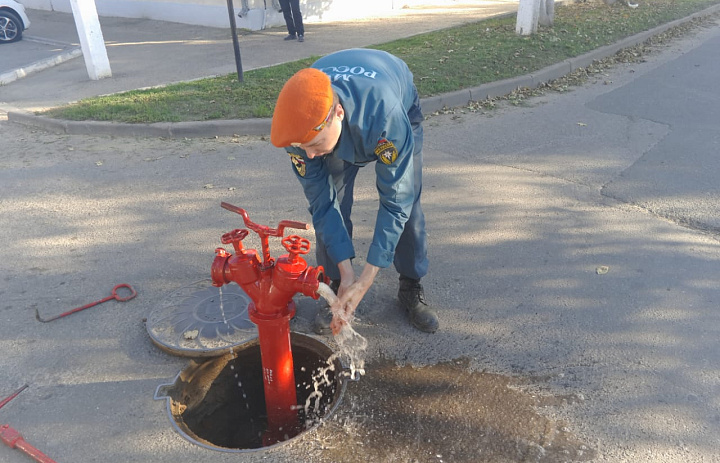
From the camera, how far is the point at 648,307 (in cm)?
309

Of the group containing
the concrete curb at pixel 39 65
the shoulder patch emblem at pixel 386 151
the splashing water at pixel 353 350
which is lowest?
the splashing water at pixel 353 350

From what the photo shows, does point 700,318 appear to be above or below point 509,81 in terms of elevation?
below

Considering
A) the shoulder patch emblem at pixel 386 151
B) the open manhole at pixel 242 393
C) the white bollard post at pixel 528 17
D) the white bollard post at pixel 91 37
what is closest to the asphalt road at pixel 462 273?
the open manhole at pixel 242 393

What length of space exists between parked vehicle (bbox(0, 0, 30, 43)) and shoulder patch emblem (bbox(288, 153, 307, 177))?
35.8 ft

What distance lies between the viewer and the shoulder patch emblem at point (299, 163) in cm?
237

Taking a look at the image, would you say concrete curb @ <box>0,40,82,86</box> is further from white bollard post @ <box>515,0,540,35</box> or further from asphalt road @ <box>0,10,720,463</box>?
white bollard post @ <box>515,0,540,35</box>

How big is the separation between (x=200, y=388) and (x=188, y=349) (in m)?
0.20

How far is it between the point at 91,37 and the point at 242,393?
6.36 meters

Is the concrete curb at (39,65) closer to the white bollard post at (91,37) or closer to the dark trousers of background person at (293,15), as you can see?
the white bollard post at (91,37)

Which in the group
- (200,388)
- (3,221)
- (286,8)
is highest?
(286,8)

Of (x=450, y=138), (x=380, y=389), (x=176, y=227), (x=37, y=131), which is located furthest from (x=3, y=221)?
(x=450, y=138)

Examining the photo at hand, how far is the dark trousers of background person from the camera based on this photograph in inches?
380

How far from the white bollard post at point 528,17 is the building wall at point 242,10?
436cm

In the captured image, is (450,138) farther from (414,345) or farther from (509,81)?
(414,345)
